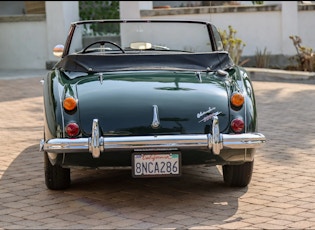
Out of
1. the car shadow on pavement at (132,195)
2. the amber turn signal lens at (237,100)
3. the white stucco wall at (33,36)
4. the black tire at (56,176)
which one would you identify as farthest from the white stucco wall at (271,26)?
the amber turn signal lens at (237,100)

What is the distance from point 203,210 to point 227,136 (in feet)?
1.89

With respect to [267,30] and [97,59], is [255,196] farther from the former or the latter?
[267,30]

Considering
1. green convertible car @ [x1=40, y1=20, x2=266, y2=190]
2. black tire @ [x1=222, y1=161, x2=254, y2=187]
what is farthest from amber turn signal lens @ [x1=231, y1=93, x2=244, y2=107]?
black tire @ [x1=222, y1=161, x2=254, y2=187]

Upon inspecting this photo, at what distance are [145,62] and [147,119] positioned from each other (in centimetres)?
106

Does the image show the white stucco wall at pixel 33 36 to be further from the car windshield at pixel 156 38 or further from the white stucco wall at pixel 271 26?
the car windshield at pixel 156 38

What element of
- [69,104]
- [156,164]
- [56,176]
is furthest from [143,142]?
[56,176]

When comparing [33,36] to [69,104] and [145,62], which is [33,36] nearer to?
[145,62]

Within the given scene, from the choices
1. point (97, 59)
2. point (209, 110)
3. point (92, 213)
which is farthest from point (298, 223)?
point (97, 59)

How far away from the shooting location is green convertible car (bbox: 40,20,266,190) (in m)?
5.84

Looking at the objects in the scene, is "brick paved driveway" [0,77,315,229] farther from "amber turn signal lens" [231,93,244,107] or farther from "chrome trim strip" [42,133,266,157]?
"amber turn signal lens" [231,93,244,107]

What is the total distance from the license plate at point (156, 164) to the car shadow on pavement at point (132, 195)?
29 centimetres

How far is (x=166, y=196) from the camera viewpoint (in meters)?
6.39

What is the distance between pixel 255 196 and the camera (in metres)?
6.34

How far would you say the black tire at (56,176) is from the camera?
6.46 meters
